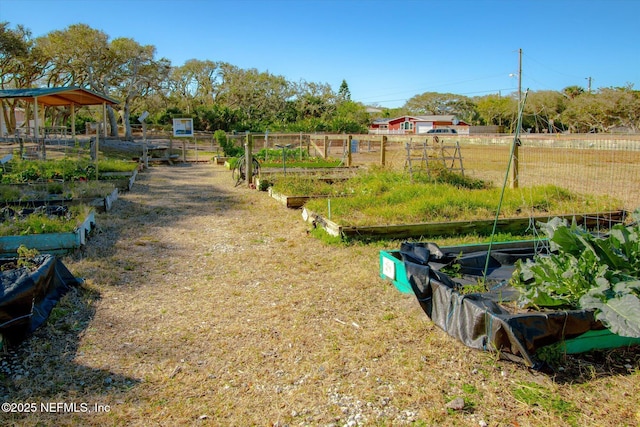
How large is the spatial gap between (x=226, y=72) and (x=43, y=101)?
30344 mm

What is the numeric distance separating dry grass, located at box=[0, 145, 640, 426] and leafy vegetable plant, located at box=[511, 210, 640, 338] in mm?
415

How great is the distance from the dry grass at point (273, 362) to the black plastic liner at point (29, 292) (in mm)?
137

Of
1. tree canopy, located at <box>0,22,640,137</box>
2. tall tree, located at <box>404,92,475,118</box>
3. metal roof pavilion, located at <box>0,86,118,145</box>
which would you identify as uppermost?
tall tree, located at <box>404,92,475,118</box>

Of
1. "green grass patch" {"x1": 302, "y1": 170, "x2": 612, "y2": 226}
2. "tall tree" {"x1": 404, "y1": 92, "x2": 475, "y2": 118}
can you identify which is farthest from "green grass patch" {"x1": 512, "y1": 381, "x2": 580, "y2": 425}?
"tall tree" {"x1": 404, "y1": 92, "x2": 475, "y2": 118}

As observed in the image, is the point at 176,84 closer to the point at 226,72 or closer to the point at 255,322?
the point at 226,72

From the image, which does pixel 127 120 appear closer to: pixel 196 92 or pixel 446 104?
pixel 196 92

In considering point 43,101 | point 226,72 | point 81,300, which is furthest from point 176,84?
point 81,300

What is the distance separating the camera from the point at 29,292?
3.90 m

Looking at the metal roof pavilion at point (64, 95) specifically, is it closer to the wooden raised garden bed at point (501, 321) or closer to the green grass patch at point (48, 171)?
the green grass patch at point (48, 171)

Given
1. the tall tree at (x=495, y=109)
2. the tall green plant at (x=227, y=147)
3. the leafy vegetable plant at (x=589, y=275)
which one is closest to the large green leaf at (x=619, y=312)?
the leafy vegetable plant at (x=589, y=275)

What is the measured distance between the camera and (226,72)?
46688mm

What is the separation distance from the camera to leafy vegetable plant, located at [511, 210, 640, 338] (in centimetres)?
340

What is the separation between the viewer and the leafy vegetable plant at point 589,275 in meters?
3.40

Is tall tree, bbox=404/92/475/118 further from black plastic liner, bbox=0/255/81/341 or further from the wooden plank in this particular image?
black plastic liner, bbox=0/255/81/341
